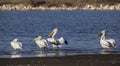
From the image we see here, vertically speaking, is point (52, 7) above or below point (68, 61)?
below

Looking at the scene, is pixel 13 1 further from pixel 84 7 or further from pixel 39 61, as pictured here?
pixel 39 61

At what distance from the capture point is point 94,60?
2284 centimetres

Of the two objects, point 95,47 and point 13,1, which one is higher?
point 95,47

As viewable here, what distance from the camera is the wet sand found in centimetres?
2200

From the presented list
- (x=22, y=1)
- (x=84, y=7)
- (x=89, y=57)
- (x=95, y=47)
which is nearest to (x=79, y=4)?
(x=84, y=7)

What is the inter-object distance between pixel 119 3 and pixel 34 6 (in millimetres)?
13255

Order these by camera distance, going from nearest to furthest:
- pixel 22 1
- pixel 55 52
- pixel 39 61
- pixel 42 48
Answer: pixel 39 61 < pixel 55 52 < pixel 42 48 < pixel 22 1

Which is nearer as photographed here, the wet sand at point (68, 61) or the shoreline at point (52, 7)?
the wet sand at point (68, 61)

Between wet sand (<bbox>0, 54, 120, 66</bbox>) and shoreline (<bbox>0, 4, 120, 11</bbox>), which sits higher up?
wet sand (<bbox>0, 54, 120, 66</bbox>)

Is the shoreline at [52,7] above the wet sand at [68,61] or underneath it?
underneath

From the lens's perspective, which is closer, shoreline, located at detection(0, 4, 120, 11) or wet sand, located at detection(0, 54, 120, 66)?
wet sand, located at detection(0, 54, 120, 66)

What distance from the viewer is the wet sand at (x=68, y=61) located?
22.0 meters

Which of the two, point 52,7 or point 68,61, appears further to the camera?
point 52,7

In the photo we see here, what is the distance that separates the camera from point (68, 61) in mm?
22703
